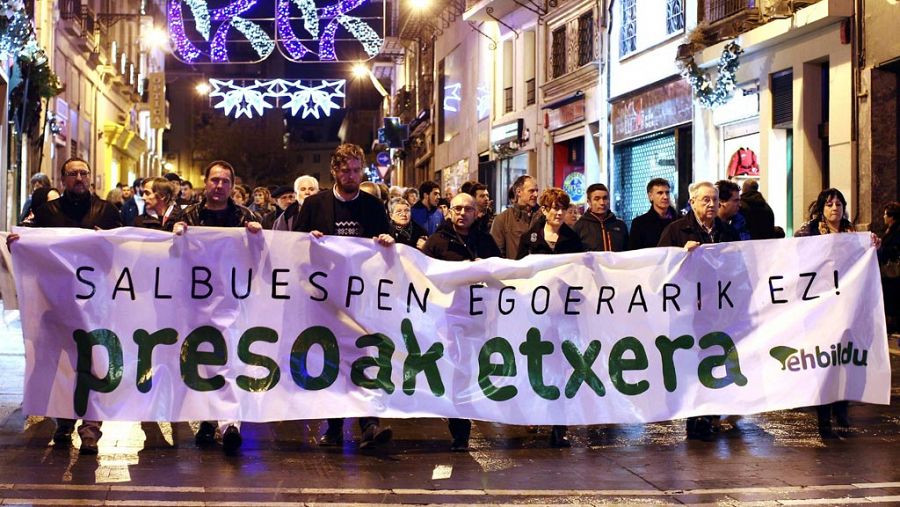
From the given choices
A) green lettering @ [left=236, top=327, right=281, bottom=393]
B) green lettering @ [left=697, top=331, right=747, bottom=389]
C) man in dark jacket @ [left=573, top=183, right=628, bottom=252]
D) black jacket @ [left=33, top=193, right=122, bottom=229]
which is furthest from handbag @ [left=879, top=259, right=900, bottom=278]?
black jacket @ [left=33, top=193, right=122, bottom=229]

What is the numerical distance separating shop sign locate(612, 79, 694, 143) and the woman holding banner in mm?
11200

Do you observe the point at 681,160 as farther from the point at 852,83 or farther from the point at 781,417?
the point at 781,417

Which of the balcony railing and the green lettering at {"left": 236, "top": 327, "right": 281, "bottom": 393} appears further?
the balcony railing

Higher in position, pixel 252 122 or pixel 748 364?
pixel 252 122

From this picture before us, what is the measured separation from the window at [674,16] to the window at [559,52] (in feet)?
19.5

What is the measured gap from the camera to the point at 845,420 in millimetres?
9828

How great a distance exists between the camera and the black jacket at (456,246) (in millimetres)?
9398

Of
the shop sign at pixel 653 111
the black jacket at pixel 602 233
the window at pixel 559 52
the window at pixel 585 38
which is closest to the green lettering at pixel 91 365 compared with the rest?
the black jacket at pixel 602 233

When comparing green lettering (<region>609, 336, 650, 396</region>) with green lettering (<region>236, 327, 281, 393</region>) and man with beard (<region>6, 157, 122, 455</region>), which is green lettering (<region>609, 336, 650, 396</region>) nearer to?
green lettering (<region>236, 327, 281, 393</region>)

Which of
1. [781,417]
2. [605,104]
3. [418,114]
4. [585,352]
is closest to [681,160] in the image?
[605,104]

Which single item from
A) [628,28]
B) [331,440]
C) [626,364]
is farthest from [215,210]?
[628,28]

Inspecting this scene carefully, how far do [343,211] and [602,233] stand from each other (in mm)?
2833

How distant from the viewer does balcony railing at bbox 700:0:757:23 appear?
2002 cm

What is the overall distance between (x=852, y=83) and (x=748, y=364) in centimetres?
931
